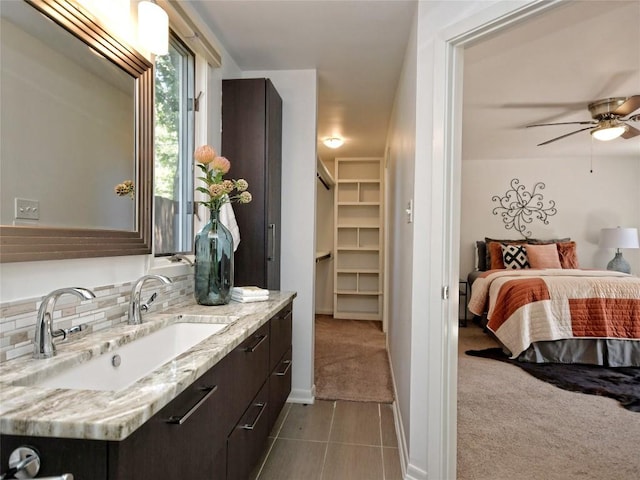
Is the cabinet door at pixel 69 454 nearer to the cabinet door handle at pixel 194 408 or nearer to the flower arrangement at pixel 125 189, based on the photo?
the cabinet door handle at pixel 194 408

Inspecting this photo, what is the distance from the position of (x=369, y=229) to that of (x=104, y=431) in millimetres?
5305

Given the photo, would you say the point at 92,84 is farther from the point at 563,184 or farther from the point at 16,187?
the point at 563,184

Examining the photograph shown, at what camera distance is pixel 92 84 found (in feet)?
4.34

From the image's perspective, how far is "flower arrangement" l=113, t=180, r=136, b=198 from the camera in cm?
142

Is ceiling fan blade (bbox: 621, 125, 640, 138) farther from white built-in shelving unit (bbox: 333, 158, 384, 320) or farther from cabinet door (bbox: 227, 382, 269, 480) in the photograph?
cabinet door (bbox: 227, 382, 269, 480)

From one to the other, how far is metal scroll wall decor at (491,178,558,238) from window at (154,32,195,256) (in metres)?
4.72

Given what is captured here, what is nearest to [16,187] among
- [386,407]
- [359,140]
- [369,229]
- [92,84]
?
[92,84]

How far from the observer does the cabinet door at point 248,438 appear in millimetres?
Result: 1327

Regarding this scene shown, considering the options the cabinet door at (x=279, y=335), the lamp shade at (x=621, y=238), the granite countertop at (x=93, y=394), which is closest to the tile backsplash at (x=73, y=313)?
the granite countertop at (x=93, y=394)

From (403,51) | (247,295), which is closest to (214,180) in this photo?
(247,295)

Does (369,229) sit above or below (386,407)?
above

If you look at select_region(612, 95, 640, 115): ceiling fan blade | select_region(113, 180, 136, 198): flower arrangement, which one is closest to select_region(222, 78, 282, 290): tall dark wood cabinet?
select_region(113, 180, 136, 198): flower arrangement

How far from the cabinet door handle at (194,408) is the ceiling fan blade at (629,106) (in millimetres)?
3512

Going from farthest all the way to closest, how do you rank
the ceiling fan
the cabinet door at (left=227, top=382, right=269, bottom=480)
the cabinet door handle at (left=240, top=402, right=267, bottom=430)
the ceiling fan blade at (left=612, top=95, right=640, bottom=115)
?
the ceiling fan → the ceiling fan blade at (left=612, top=95, right=640, bottom=115) → the cabinet door handle at (left=240, top=402, right=267, bottom=430) → the cabinet door at (left=227, top=382, right=269, bottom=480)
